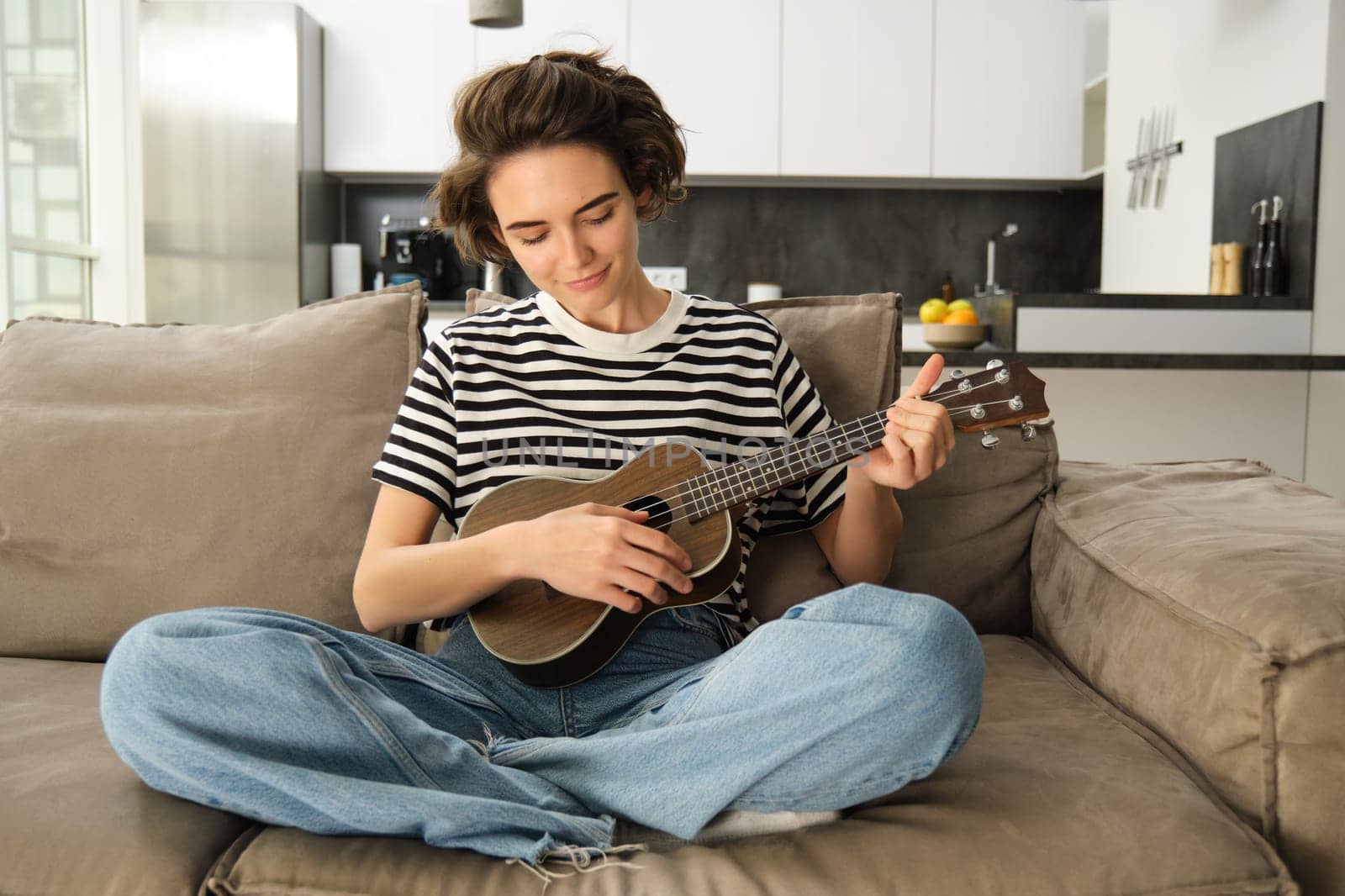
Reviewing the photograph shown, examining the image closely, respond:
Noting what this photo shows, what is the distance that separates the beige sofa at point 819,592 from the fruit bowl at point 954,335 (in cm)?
136

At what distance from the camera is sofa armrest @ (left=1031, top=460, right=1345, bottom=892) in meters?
1.00

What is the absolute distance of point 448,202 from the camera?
1.44 m

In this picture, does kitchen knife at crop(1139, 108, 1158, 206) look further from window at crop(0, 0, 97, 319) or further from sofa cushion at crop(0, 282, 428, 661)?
window at crop(0, 0, 97, 319)

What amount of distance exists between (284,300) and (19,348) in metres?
2.91

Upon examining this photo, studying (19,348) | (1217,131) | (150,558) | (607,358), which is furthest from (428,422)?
(1217,131)

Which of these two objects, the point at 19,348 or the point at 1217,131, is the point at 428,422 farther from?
the point at 1217,131

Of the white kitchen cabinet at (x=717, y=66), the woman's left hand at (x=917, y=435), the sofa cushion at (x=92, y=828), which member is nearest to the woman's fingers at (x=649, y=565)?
the woman's left hand at (x=917, y=435)

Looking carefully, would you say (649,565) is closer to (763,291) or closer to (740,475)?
(740,475)

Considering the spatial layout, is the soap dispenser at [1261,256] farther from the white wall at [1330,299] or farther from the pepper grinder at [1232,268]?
the white wall at [1330,299]

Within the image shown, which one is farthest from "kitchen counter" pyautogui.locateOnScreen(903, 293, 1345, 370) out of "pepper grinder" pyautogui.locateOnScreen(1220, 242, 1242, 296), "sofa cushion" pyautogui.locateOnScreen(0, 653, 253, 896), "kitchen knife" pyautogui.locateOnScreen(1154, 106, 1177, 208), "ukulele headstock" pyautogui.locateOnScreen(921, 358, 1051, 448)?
"sofa cushion" pyautogui.locateOnScreen(0, 653, 253, 896)

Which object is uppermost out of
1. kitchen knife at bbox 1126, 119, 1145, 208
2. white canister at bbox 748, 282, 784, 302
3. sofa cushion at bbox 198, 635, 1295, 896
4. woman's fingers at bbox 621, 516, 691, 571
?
kitchen knife at bbox 1126, 119, 1145, 208

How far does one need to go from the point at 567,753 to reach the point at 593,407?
471 millimetres

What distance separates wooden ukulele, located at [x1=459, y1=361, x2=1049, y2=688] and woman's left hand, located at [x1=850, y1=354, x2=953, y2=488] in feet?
0.10

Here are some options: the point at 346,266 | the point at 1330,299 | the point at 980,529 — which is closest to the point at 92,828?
the point at 980,529
